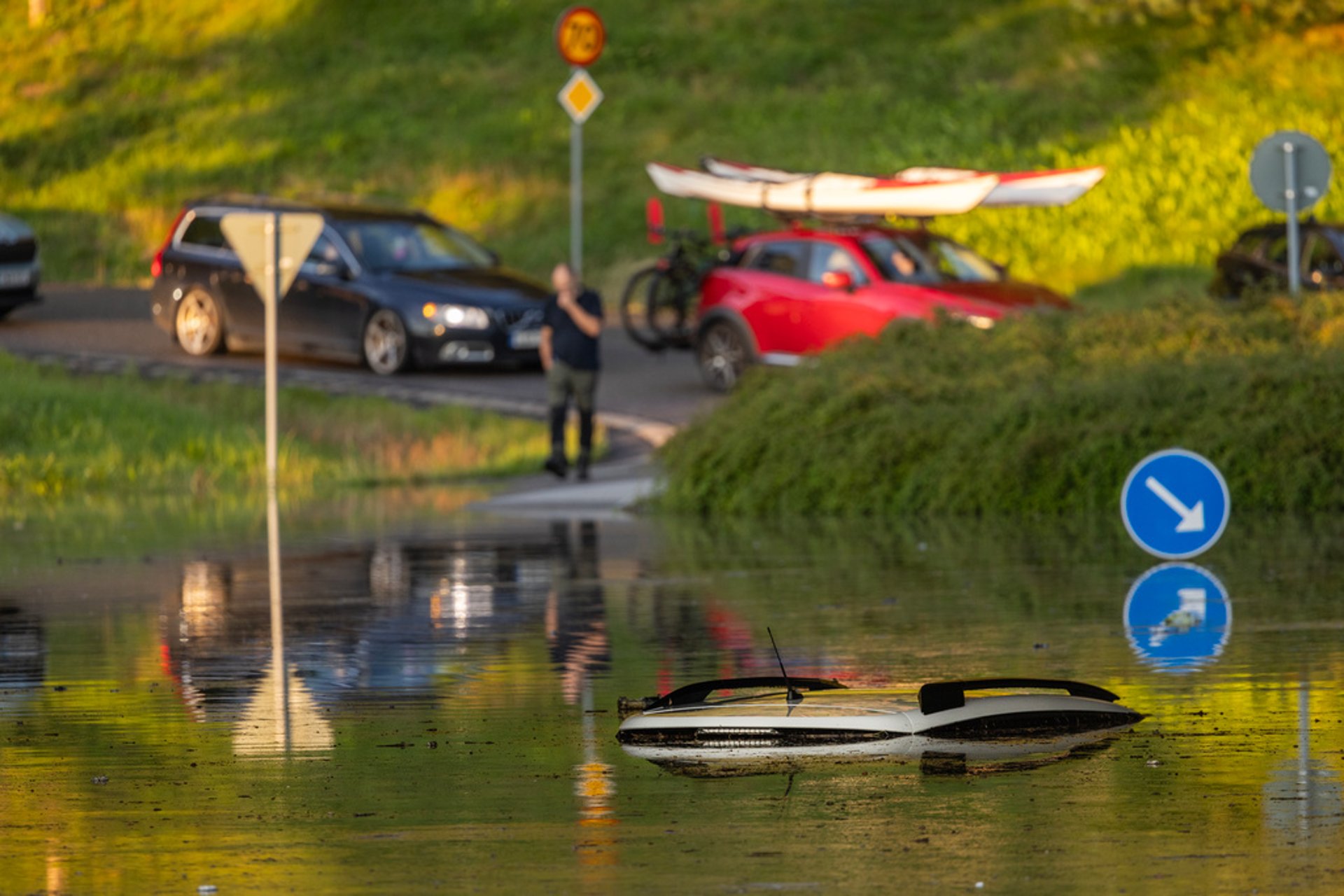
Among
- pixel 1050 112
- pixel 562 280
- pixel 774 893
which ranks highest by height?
pixel 1050 112

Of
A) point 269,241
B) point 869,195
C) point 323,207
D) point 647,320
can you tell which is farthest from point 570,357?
point 323,207

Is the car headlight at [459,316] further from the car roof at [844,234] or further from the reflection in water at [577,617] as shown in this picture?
the reflection in water at [577,617]

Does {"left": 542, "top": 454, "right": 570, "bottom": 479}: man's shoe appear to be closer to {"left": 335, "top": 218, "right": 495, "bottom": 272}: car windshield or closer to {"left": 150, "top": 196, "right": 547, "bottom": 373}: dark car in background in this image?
{"left": 150, "top": 196, "right": 547, "bottom": 373}: dark car in background

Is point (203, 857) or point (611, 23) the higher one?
point (611, 23)

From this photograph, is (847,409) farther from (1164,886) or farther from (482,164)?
(482,164)

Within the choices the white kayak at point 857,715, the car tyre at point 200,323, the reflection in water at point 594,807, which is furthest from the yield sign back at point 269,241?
the white kayak at point 857,715

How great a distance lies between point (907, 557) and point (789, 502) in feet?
12.0

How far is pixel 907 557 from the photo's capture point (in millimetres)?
16312

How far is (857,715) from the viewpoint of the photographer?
30.8 ft

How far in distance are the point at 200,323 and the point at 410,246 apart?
269 cm

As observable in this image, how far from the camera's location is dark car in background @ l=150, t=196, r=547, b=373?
1195 inches

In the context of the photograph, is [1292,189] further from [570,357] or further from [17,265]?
[17,265]

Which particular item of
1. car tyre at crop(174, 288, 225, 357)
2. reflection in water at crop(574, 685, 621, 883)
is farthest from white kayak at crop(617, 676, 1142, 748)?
car tyre at crop(174, 288, 225, 357)

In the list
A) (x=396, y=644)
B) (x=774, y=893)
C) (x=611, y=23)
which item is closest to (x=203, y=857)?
(x=774, y=893)
